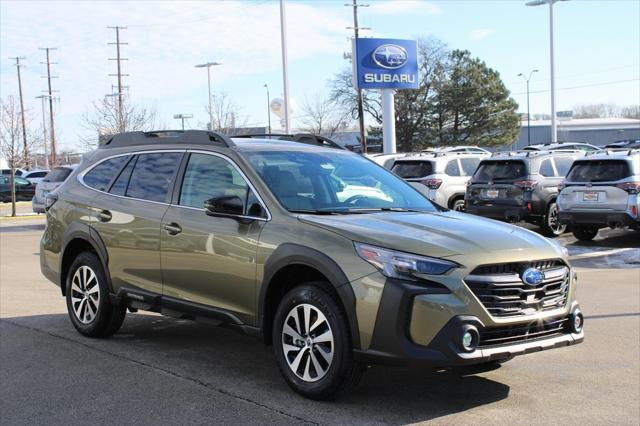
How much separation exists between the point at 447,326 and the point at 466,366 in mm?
329

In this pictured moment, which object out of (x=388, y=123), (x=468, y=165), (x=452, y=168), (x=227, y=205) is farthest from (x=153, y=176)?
(x=388, y=123)

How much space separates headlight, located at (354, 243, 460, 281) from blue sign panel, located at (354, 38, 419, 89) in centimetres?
2478

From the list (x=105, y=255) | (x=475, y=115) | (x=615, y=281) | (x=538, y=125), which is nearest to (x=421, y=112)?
(x=475, y=115)

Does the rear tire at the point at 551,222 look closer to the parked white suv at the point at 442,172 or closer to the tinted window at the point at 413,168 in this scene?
the parked white suv at the point at 442,172

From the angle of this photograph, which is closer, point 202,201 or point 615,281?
point 202,201

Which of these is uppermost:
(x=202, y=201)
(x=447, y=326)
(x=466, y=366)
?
(x=202, y=201)

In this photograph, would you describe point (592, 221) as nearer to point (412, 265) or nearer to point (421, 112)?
point (412, 265)

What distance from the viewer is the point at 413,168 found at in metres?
18.6

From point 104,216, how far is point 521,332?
382cm

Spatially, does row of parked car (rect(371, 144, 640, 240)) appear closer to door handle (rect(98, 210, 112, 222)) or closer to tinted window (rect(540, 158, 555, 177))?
tinted window (rect(540, 158, 555, 177))

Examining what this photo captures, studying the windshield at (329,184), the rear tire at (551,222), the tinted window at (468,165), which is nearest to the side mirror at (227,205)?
the windshield at (329,184)

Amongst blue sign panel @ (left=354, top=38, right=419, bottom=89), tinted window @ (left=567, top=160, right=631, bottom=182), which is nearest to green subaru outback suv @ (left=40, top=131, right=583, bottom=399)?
tinted window @ (left=567, top=160, right=631, bottom=182)

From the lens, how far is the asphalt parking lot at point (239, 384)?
15.1ft

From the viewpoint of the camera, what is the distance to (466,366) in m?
4.40
